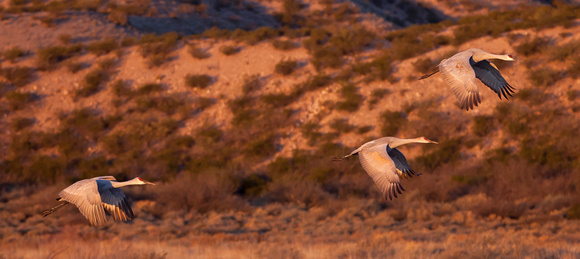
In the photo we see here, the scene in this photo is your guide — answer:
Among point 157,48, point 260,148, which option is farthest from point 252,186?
point 157,48

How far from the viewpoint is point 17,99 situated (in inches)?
1345

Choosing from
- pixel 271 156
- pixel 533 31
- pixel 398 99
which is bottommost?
pixel 271 156

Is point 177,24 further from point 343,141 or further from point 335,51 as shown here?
point 343,141

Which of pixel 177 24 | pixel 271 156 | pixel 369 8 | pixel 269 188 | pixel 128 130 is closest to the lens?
pixel 269 188

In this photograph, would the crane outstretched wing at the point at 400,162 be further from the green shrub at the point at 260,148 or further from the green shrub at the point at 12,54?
the green shrub at the point at 12,54

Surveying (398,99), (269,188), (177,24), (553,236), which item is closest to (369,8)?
(177,24)

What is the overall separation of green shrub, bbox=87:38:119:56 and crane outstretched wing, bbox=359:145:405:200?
1301 inches

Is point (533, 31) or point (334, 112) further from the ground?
point (533, 31)

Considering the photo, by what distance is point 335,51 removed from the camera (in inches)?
1431

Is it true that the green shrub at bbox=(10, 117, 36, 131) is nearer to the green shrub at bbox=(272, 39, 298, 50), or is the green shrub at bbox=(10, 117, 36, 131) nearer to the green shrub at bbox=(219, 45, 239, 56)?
the green shrub at bbox=(219, 45, 239, 56)

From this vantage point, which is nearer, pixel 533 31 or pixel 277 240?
pixel 277 240

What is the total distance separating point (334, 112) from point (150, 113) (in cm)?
1002

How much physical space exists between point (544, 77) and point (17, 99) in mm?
27634

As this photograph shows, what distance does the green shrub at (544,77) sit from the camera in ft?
104
